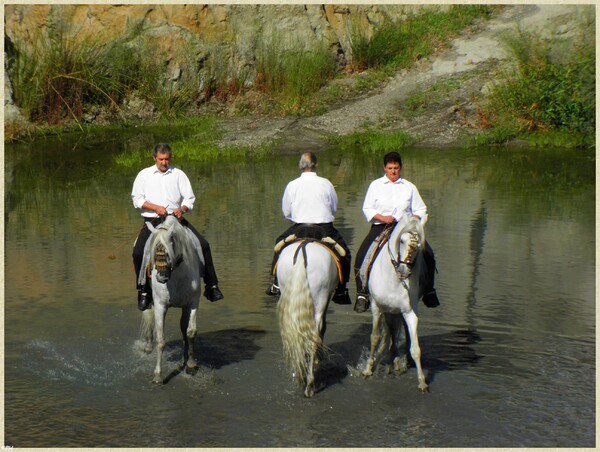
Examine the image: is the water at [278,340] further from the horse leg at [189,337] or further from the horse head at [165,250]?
the horse head at [165,250]

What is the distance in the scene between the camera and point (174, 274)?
33.7ft

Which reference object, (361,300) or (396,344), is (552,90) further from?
(361,300)

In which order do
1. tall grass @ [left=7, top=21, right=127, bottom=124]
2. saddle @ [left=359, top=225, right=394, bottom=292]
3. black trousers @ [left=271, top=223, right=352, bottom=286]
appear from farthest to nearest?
tall grass @ [left=7, top=21, right=127, bottom=124] → black trousers @ [left=271, top=223, right=352, bottom=286] → saddle @ [left=359, top=225, right=394, bottom=292]

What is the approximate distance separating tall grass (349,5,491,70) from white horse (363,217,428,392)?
24440 mm

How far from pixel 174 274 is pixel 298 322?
4.71ft

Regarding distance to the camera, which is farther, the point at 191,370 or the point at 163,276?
the point at 191,370

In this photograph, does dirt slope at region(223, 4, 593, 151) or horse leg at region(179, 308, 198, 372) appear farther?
dirt slope at region(223, 4, 593, 151)

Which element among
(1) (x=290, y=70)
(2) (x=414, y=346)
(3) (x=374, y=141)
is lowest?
(2) (x=414, y=346)

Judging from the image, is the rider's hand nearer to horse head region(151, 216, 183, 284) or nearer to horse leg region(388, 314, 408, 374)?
horse head region(151, 216, 183, 284)

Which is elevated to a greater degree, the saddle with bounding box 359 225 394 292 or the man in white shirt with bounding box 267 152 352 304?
the man in white shirt with bounding box 267 152 352 304

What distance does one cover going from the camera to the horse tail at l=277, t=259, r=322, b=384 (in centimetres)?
986

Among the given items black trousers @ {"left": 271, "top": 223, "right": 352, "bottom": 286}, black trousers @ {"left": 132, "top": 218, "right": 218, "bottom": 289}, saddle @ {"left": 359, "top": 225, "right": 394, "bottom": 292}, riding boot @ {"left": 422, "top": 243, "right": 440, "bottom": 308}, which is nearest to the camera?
saddle @ {"left": 359, "top": 225, "right": 394, "bottom": 292}

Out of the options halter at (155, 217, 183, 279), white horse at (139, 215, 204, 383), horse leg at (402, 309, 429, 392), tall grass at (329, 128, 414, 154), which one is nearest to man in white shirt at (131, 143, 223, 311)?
white horse at (139, 215, 204, 383)

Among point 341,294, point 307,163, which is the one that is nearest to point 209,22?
point 307,163
